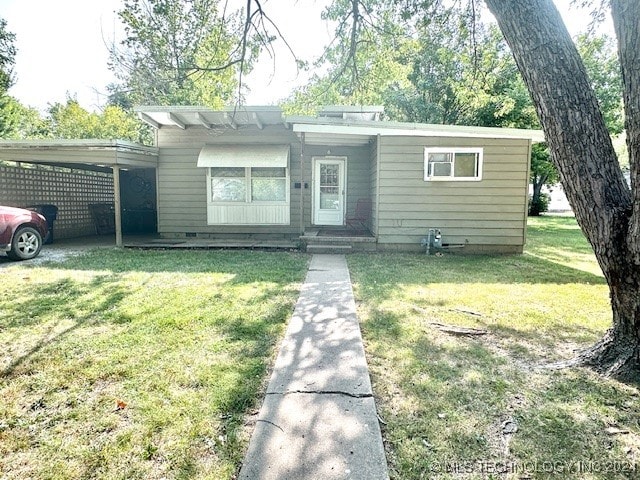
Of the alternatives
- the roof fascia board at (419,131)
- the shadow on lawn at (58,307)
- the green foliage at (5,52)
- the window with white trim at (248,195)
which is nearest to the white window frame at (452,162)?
the roof fascia board at (419,131)

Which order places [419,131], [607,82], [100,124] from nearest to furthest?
[419,131], [607,82], [100,124]

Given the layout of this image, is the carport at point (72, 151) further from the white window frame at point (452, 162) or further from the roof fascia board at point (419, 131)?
the white window frame at point (452, 162)

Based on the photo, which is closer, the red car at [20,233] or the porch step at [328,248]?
the red car at [20,233]

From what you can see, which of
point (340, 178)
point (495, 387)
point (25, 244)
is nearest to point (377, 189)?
point (340, 178)

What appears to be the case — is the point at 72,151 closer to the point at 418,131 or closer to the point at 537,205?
the point at 418,131

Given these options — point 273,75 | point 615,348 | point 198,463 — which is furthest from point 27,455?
point 273,75

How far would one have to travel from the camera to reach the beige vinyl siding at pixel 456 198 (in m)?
7.72

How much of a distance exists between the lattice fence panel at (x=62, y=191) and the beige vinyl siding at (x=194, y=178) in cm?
277

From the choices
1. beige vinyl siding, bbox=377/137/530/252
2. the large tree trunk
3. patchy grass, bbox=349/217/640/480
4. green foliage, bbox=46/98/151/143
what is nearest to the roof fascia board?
beige vinyl siding, bbox=377/137/530/252

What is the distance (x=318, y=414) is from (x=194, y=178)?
28.4ft

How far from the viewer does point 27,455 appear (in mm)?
1779

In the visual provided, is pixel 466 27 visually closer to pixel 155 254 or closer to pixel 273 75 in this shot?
pixel 273 75

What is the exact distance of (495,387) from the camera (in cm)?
244

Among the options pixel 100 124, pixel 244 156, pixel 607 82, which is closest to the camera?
pixel 244 156
